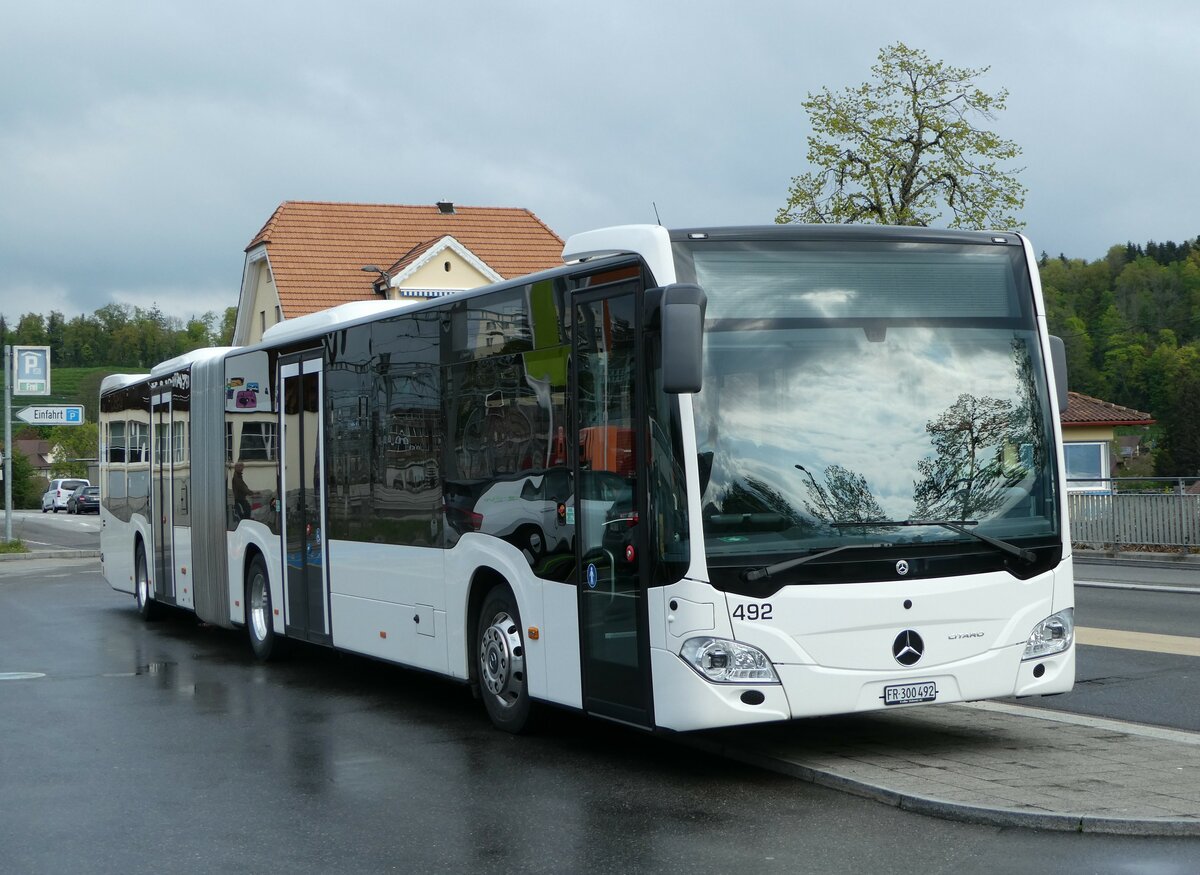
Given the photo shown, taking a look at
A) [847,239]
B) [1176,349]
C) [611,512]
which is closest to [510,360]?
[611,512]

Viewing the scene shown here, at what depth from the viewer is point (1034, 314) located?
889 cm

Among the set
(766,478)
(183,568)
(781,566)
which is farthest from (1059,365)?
(183,568)

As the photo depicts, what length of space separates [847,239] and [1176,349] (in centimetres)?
10303

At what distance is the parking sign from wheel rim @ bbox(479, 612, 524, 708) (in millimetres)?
31592

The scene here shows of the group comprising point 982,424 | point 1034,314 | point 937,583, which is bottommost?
point 937,583

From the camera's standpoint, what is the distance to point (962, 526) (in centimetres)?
834

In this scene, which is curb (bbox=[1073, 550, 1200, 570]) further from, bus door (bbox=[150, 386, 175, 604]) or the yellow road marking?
bus door (bbox=[150, 386, 175, 604])

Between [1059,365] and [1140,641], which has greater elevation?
[1059,365]

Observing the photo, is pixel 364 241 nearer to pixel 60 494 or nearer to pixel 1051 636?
pixel 60 494

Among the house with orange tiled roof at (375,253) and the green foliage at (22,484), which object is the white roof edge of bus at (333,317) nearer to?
the house with orange tiled roof at (375,253)

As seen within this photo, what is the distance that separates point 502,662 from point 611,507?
1.87 m

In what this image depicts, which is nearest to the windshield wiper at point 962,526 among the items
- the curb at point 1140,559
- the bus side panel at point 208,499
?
the bus side panel at point 208,499

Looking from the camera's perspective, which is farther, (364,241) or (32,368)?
(364,241)

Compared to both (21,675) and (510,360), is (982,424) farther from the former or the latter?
(21,675)
